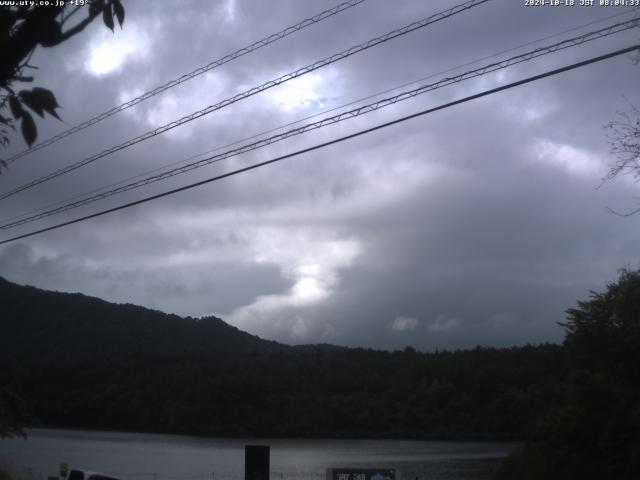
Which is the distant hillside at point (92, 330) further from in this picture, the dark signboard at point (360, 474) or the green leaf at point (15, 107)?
the green leaf at point (15, 107)

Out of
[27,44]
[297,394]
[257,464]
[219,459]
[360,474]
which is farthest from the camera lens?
[297,394]

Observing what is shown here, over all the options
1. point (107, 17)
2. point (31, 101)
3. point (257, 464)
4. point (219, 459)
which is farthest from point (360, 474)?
point (219, 459)

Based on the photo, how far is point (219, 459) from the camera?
54.2m

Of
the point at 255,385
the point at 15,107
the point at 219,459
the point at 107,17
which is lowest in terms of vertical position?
the point at 219,459

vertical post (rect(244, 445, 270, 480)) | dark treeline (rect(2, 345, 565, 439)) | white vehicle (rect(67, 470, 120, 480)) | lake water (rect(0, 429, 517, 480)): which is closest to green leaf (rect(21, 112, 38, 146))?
vertical post (rect(244, 445, 270, 480))

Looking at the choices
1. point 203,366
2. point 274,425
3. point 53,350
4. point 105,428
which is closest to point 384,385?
point 274,425

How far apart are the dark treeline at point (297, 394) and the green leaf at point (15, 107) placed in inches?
2761

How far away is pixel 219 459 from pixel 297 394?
132 feet

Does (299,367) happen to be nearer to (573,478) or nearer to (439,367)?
(439,367)

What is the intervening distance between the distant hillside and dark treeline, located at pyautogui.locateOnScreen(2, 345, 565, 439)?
1019cm

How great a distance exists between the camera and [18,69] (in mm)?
3879

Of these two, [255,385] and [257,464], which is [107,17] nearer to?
[257,464]

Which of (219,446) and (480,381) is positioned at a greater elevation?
(480,381)

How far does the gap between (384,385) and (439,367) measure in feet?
25.7
